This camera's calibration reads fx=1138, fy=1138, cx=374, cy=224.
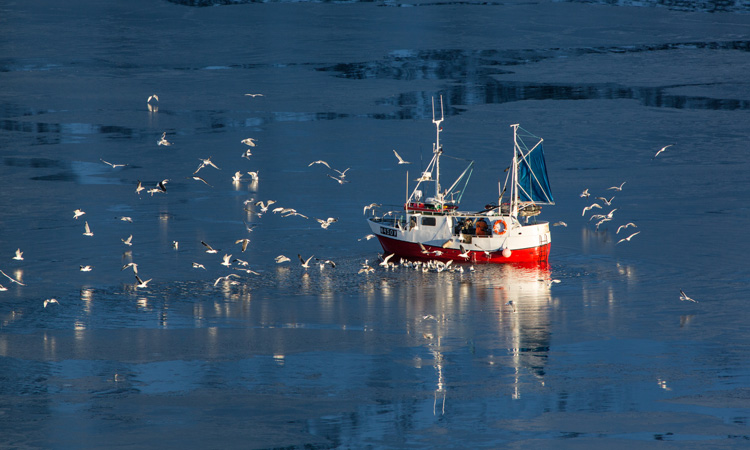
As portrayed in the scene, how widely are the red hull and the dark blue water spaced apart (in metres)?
0.82

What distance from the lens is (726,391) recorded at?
25172 millimetres

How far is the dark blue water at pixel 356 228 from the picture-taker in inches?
959

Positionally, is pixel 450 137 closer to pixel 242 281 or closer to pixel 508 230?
pixel 508 230

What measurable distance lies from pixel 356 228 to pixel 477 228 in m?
5.07

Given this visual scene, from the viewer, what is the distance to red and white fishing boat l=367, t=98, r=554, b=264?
4131cm

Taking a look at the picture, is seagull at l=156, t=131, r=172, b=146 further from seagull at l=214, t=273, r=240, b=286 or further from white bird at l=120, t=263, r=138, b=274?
seagull at l=214, t=273, r=240, b=286

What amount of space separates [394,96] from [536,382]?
39.3m

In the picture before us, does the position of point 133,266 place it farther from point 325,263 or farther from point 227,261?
point 325,263

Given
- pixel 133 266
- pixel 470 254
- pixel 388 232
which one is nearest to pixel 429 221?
pixel 388 232

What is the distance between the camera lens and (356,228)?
44750 mm

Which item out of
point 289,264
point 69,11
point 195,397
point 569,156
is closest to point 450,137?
point 569,156

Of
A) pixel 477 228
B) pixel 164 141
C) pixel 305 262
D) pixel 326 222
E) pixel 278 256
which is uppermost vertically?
pixel 164 141

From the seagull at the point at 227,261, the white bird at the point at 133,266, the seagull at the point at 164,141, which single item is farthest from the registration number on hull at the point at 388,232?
the seagull at the point at 164,141

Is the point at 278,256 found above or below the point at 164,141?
below
